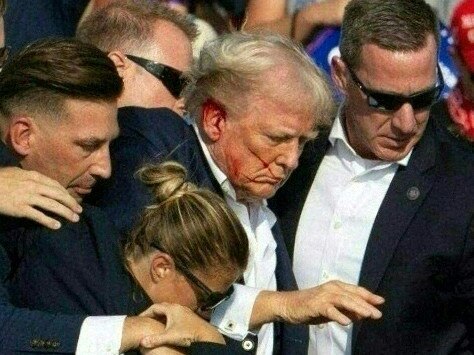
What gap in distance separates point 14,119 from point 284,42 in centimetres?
88

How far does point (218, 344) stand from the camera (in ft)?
11.9

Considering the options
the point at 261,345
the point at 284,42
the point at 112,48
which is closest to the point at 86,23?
the point at 112,48

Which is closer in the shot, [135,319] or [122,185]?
[135,319]

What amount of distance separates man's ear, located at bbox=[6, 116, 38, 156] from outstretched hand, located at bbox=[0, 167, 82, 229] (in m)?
0.13

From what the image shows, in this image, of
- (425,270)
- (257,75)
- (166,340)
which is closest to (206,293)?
(166,340)

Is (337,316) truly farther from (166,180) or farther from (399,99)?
(399,99)

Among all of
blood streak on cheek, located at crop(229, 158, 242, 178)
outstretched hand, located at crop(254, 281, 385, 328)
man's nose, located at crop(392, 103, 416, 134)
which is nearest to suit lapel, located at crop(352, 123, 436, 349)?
man's nose, located at crop(392, 103, 416, 134)

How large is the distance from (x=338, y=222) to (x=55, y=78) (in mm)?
1202

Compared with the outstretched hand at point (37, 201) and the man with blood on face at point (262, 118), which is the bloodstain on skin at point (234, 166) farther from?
the outstretched hand at point (37, 201)

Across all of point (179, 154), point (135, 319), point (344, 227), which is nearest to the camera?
point (135, 319)

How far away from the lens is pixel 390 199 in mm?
4523

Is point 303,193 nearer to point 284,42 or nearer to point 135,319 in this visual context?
point 284,42

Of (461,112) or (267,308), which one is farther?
(461,112)

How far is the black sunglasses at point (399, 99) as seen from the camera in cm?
451
